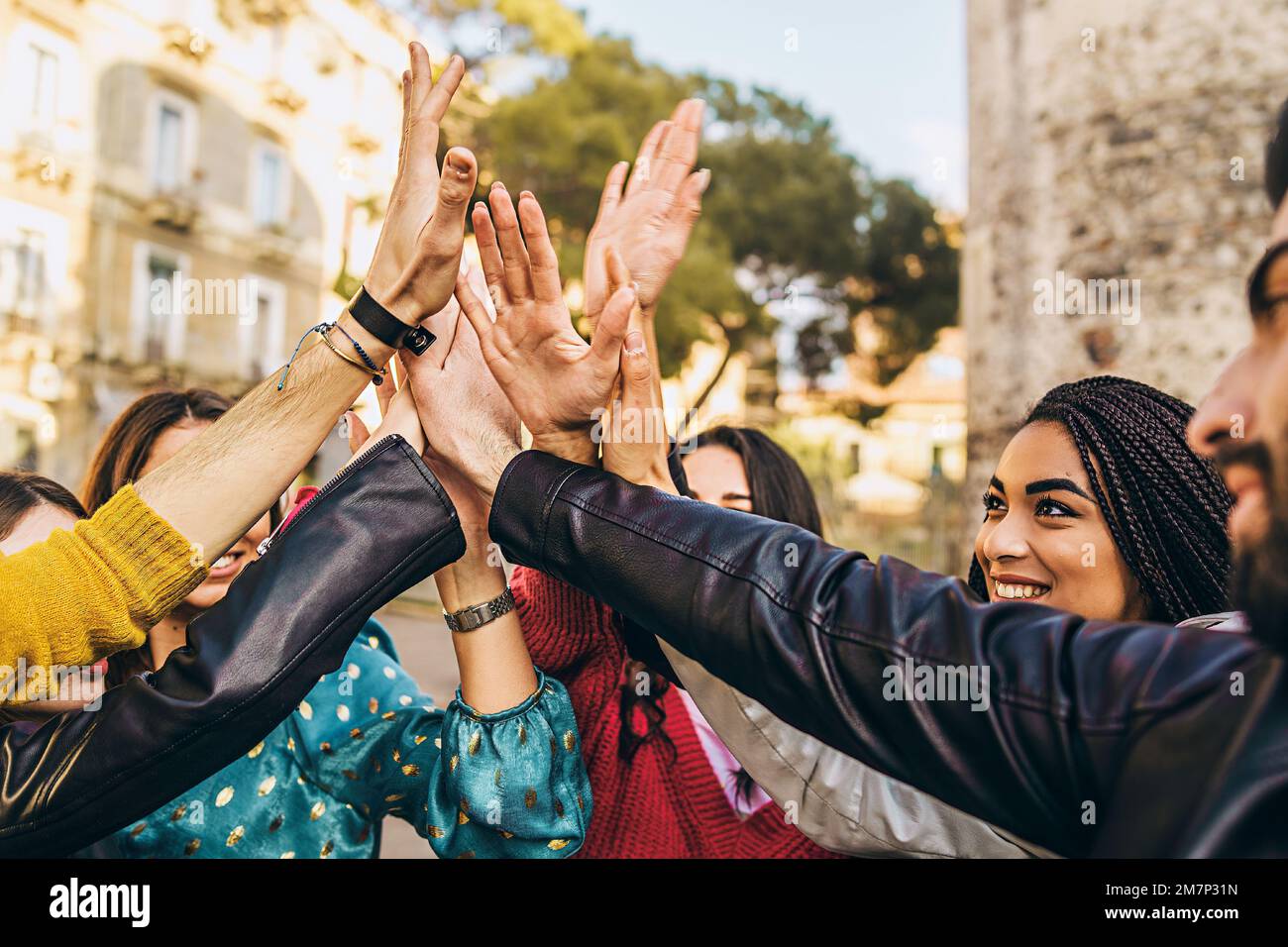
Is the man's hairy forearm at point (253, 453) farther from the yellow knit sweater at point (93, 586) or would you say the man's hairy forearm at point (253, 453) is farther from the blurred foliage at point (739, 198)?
the blurred foliage at point (739, 198)

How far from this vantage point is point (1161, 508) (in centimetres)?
192

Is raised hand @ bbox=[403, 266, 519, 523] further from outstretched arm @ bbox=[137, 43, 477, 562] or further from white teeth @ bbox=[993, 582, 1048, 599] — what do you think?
white teeth @ bbox=[993, 582, 1048, 599]

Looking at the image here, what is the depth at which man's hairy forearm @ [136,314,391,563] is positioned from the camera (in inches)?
60.4

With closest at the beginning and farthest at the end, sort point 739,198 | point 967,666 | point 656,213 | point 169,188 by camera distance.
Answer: point 967,666 < point 656,213 < point 739,198 < point 169,188

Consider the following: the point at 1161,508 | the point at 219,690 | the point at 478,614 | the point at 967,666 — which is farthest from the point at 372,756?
the point at 1161,508

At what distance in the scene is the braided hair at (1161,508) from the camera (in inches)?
75.3

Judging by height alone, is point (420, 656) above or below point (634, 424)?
below

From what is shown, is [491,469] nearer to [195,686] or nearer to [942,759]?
[195,686]

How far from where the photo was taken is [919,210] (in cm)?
1898

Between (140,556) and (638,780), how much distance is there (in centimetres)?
102

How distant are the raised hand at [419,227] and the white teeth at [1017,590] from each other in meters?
1.15

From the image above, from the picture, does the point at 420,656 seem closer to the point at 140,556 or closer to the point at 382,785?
the point at 382,785

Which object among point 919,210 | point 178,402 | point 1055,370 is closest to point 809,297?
point 919,210


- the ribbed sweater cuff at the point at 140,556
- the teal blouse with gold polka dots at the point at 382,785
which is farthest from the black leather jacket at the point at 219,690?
the teal blouse with gold polka dots at the point at 382,785
